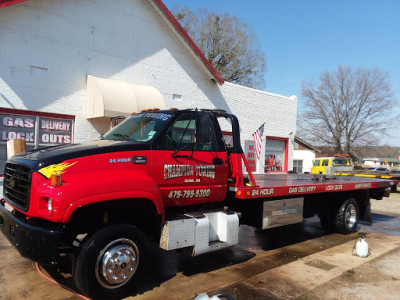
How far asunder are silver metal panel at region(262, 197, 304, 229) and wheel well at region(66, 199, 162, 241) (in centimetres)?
214

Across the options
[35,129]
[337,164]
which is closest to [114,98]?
[35,129]

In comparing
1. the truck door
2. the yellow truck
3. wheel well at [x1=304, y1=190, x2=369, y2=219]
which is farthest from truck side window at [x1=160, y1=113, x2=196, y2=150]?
the yellow truck

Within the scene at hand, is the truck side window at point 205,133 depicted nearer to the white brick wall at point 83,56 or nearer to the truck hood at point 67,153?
the truck hood at point 67,153

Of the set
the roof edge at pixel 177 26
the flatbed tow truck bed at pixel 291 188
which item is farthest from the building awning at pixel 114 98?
the flatbed tow truck bed at pixel 291 188

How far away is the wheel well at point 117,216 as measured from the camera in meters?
4.05

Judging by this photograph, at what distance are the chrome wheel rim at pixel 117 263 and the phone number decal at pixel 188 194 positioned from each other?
887 mm

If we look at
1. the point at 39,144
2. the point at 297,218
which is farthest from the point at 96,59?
the point at 297,218

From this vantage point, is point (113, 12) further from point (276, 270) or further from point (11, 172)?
point (276, 270)

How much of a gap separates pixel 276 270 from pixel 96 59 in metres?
8.13

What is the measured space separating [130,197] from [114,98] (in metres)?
6.21

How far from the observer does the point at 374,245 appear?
689 centimetres

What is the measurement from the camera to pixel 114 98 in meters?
9.56

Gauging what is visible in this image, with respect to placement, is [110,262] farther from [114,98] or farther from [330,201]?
[114,98]

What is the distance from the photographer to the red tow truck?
3621mm
